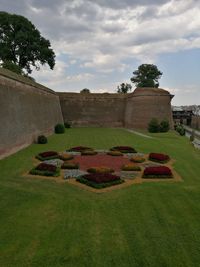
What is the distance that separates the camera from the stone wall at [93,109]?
153 feet

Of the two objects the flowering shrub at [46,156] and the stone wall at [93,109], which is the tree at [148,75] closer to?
the stone wall at [93,109]

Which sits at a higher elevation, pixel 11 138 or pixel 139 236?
pixel 11 138

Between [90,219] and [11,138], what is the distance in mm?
12684

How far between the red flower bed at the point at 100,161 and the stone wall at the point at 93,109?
90.3 ft

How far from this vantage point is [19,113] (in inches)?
860

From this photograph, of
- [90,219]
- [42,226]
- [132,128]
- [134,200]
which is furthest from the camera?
[132,128]

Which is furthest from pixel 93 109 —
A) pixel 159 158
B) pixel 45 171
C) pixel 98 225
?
pixel 98 225

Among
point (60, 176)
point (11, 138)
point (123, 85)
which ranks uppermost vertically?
point (123, 85)

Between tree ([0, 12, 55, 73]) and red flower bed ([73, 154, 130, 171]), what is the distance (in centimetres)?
2694

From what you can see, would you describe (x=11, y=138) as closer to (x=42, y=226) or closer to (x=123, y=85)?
(x=42, y=226)

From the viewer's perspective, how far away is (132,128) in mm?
43031

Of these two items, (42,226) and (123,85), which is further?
(123,85)

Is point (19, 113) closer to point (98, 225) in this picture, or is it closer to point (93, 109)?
point (98, 225)

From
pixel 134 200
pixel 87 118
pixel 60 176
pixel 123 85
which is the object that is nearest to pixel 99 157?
pixel 60 176
